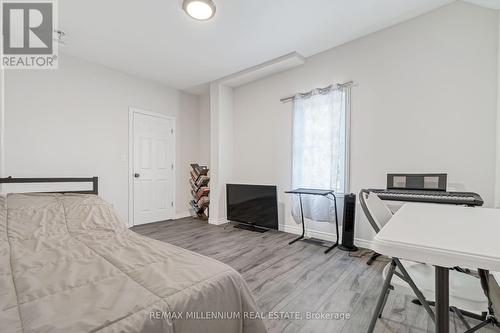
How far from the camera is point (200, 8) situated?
86.3 inches

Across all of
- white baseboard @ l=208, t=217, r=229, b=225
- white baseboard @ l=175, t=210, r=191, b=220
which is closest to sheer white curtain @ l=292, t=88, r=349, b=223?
white baseboard @ l=208, t=217, r=229, b=225

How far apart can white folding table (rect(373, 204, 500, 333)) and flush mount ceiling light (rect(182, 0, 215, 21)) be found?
2.39m

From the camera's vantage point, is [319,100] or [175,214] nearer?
[319,100]

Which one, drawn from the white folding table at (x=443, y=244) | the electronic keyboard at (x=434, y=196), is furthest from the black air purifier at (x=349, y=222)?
the white folding table at (x=443, y=244)

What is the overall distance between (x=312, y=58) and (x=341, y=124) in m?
1.16

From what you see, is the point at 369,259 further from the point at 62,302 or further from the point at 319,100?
the point at 62,302

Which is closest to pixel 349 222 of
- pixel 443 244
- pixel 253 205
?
pixel 253 205

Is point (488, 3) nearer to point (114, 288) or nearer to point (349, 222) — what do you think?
point (349, 222)

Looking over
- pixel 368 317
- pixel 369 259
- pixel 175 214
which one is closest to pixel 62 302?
pixel 368 317

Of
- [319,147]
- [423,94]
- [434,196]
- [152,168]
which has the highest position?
[423,94]

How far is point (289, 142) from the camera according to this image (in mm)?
3584

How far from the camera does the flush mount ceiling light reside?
2127mm

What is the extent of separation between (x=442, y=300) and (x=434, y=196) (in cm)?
163

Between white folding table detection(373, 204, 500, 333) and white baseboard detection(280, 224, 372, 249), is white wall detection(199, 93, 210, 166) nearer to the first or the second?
white baseboard detection(280, 224, 372, 249)
